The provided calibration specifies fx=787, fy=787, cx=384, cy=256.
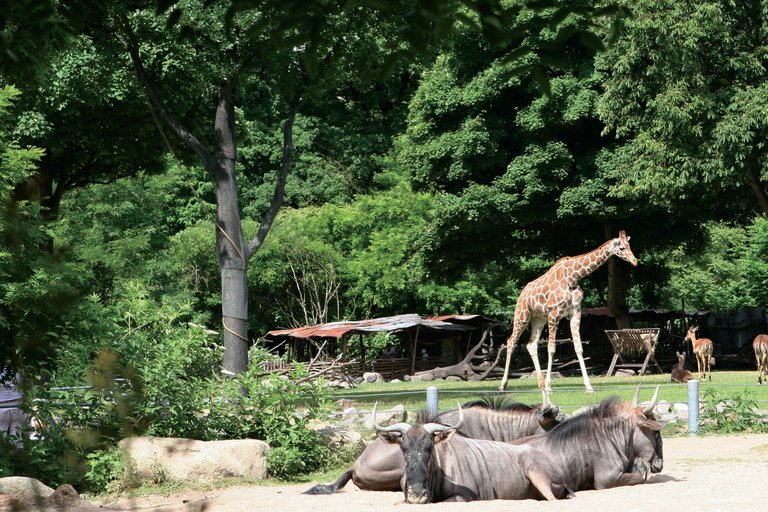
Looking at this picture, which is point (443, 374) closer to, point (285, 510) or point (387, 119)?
point (285, 510)

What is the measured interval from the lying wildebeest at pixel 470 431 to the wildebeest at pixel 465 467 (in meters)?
0.37

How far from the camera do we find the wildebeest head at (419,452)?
6720 millimetres

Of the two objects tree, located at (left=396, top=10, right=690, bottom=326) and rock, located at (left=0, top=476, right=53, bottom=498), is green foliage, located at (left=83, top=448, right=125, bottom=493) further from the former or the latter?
tree, located at (left=396, top=10, right=690, bottom=326)

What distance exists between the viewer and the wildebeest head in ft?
22.0

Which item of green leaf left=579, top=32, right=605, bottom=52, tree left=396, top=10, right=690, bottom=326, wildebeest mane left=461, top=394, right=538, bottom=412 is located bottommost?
wildebeest mane left=461, top=394, right=538, bottom=412

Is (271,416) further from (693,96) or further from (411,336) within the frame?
(411,336)

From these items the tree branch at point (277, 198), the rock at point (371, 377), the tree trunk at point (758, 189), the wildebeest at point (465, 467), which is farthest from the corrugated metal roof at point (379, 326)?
the wildebeest at point (465, 467)

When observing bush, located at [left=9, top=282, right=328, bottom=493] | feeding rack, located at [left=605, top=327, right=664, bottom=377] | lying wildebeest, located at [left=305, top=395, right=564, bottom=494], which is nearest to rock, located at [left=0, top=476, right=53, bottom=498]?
bush, located at [left=9, top=282, right=328, bottom=493]

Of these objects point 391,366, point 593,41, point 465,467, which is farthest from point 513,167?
point 593,41

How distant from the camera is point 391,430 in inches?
284

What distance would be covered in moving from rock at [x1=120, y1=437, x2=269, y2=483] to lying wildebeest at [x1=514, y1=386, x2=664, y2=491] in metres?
3.01

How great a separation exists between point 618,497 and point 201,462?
4215 millimetres

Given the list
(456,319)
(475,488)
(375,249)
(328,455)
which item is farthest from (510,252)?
(475,488)

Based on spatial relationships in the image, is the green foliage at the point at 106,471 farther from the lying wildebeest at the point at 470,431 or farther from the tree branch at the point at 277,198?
the tree branch at the point at 277,198
